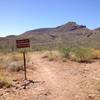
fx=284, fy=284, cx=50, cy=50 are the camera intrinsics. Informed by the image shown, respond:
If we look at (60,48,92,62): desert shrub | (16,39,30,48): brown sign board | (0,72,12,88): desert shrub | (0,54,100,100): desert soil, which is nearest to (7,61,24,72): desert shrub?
(0,54,100,100): desert soil

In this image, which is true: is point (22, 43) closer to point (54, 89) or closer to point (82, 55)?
point (54, 89)

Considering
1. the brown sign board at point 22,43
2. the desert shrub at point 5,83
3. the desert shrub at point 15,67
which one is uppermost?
the brown sign board at point 22,43

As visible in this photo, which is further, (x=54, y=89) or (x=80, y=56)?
(x=80, y=56)

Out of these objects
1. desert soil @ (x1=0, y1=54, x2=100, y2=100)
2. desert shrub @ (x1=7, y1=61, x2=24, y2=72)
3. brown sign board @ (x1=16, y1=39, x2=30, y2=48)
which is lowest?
desert soil @ (x1=0, y1=54, x2=100, y2=100)

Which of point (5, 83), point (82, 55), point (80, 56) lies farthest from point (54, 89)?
point (82, 55)

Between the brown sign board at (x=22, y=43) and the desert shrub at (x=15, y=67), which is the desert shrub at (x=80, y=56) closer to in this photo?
the desert shrub at (x=15, y=67)

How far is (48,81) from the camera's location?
13211 mm

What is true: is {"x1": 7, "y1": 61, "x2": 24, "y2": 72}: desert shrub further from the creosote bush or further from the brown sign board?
the creosote bush


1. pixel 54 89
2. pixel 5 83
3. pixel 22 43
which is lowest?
pixel 54 89

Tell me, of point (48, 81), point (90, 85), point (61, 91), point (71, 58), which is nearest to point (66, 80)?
point (48, 81)

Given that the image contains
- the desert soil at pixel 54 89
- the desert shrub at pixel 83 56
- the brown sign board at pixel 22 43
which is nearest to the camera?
the desert soil at pixel 54 89

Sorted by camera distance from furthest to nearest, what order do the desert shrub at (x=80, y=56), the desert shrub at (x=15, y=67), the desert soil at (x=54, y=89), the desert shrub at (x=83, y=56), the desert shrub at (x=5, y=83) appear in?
the desert shrub at (x=80, y=56) < the desert shrub at (x=83, y=56) < the desert shrub at (x=15, y=67) < the desert shrub at (x=5, y=83) < the desert soil at (x=54, y=89)

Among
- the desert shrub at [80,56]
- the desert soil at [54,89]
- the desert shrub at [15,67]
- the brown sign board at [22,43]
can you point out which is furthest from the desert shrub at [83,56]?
the brown sign board at [22,43]

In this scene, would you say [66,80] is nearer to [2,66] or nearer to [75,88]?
[75,88]
